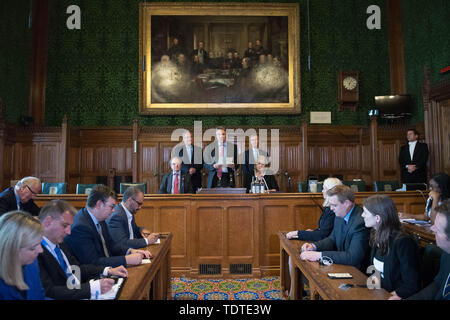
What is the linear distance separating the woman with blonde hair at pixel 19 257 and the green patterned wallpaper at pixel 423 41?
7.53 meters

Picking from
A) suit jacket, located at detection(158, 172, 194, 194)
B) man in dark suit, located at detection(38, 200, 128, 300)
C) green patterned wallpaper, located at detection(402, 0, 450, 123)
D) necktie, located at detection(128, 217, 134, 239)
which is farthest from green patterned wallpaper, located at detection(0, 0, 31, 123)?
green patterned wallpaper, located at detection(402, 0, 450, 123)

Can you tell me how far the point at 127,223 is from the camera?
320 cm

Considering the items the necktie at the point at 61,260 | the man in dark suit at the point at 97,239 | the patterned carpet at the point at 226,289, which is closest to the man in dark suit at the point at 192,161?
Result: the patterned carpet at the point at 226,289

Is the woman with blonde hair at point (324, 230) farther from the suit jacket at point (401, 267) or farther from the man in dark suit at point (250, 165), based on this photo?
the man in dark suit at point (250, 165)

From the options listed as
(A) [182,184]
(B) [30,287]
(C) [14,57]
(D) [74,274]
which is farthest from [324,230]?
(C) [14,57]

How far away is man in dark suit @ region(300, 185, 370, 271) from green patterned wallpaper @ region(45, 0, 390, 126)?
5.71 metres

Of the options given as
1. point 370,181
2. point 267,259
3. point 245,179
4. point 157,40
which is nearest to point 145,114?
point 157,40

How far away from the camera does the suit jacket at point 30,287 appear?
1.49 m

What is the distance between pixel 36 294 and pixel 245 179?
15.1 ft

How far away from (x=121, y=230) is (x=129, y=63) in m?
6.36

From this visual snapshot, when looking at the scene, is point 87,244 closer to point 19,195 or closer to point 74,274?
point 74,274

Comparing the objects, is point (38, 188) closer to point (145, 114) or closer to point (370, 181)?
point (145, 114)

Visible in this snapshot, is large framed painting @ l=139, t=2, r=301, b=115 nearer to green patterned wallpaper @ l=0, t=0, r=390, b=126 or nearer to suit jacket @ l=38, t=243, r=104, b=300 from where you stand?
green patterned wallpaper @ l=0, t=0, r=390, b=126

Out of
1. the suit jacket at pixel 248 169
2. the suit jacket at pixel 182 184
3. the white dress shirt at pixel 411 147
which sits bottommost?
the suit jacket at pixel 182 184
